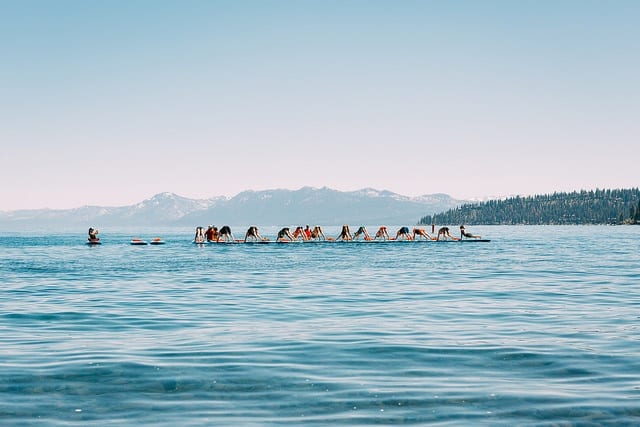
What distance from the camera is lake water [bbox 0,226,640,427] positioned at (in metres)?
11.1

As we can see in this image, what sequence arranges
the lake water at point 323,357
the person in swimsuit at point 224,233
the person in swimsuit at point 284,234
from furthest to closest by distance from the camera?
the person in swimsuit at point 284,234, the person in swimsuit at point 224,233, the lake water at point 323,357

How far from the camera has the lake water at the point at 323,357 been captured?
→ 11086 millimetres

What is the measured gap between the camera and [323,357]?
50.6 feet

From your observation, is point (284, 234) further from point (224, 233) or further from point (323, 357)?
point (323, 357)

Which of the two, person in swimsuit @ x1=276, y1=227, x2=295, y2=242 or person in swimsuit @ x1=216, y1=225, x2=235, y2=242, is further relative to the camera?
person in swimsuit @ x1=276, y1=227, x2=295, y2=242

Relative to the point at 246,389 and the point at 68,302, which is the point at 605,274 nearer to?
the point at 68,302

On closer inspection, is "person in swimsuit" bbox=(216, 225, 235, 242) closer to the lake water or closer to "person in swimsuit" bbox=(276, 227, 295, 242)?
"person in swimsuit" bbox=(276, 227, 295, 242)

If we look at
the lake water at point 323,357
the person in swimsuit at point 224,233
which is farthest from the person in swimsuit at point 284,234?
the lake water at point 323,357

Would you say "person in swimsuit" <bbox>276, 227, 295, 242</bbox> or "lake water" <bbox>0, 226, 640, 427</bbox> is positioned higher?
"person in swimsuit" <bbox>276, 227, 295, 242</bbox>

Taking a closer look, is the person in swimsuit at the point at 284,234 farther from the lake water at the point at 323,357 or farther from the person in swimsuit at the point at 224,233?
the lake water at the point at 323,357

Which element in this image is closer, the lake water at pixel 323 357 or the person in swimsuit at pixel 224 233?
the lake water at pixel 323 357

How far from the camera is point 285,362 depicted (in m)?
14.9

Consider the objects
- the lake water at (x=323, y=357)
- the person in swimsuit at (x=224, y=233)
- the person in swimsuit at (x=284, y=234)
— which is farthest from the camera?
the person in swimsuit at (x=284, y=234)

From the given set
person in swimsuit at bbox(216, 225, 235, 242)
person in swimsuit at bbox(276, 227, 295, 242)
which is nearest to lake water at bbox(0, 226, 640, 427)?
person in swimsuit at bbox(216, 225, 235, 242)
